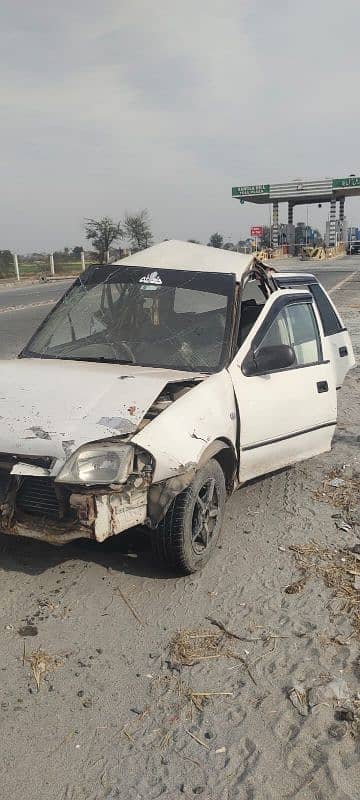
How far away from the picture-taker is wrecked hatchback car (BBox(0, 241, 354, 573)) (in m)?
3.15

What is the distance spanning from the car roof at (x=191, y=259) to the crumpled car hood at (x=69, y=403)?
111cm

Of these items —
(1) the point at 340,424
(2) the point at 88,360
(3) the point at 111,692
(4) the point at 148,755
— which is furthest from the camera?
(1) the point at 340,424

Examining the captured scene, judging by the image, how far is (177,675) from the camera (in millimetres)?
→ 2766

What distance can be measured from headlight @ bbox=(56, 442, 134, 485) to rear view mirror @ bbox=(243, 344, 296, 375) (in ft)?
4.42

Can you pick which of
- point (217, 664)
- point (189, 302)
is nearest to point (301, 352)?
point (189, 302)

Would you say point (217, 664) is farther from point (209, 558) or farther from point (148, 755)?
point (209, 558)

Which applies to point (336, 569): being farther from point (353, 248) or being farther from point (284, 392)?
point (353, 248)

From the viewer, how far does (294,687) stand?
8.81ft

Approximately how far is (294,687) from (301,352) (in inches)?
109

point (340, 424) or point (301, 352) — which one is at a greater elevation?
point (301, 352)

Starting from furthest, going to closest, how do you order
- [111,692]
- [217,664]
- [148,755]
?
[217,664], [111,692], [148,755]

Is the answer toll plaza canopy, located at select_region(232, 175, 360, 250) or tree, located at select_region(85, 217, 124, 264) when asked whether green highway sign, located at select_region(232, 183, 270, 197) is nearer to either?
toll plaza canopy, located at select_region(232, 175, 360, 250)

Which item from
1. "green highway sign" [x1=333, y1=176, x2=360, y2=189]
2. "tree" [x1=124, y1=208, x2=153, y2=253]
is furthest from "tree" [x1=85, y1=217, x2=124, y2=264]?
"green highway sign" [x1=333, y1=176, x2=360, y2=189]

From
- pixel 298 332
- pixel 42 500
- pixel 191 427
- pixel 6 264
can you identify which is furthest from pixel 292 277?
pixel 6 264
